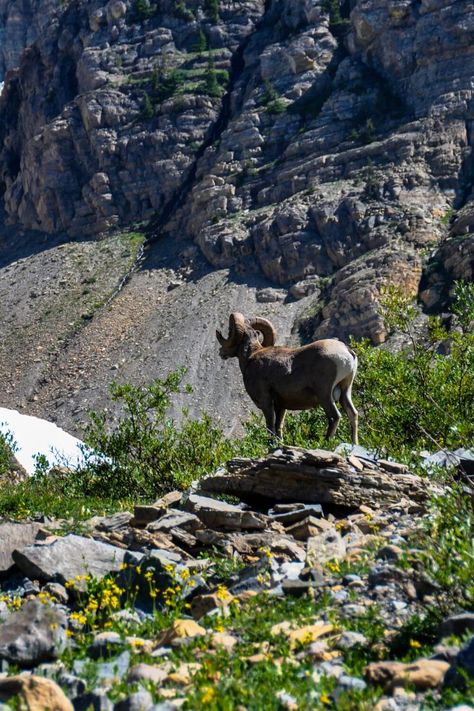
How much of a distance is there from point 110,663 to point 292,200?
7361 cm

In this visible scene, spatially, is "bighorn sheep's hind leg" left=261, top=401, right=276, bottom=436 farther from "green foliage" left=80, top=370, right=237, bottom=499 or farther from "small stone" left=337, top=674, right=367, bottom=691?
"small stone" left=337, top=674, right=367, bottom=691

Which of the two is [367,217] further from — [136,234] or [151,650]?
[151,650]

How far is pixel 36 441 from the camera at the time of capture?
1922 centimetres

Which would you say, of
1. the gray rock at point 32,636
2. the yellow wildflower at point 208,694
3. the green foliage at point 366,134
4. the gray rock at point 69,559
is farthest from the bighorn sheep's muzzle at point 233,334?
the green foliage at point 366,134

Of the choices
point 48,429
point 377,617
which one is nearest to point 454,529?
point 377,617

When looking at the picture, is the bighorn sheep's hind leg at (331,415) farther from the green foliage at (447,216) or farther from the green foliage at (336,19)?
the green foliage at (336,19)

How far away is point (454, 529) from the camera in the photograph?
20.3 ft

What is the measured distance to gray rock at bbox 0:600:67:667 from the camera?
18.6 feet

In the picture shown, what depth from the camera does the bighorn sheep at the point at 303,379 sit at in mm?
14039

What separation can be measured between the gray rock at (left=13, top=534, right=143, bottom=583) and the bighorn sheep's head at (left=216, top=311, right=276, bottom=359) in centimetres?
801

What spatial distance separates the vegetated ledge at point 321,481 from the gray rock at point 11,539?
2.22 meters

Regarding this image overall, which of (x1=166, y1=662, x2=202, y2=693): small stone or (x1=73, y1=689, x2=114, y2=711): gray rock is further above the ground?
(x1=73, y1=689, x2=114, y2=711): gray rock

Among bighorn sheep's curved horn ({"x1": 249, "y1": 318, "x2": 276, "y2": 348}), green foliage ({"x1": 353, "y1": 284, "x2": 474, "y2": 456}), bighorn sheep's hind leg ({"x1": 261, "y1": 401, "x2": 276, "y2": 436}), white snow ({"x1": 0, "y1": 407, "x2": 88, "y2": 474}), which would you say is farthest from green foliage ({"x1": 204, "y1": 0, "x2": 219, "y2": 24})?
bighorn sheep's hind leg ({"x1": 261, "y1": 401, "x2": 276, "y2": 436})

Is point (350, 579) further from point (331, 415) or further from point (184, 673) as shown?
point (331, 415)
